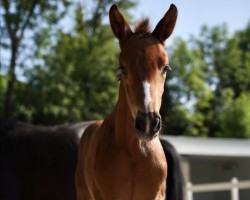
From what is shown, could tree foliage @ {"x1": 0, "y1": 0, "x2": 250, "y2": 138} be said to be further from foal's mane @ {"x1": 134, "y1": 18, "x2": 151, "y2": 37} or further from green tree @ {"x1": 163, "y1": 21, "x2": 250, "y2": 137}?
foal's mane @ {"x1": 134, "y1": 18, "x2": 151, "y2": 37}

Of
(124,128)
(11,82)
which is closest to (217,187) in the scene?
(124,128)

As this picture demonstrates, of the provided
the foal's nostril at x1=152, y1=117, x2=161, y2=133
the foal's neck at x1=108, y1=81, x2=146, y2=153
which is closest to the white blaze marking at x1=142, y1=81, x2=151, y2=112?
the foal's nostril at x1=152, y1=117, x2=161, y2=133

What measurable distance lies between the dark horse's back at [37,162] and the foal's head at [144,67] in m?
3.19

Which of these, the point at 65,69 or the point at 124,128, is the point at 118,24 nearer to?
the point at 124,128

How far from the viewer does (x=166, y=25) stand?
3576 mm

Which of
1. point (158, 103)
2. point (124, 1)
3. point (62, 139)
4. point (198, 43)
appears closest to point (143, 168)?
point (158, 103)

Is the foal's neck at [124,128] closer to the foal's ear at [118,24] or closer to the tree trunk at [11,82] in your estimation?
the foal's ear at [118,24]

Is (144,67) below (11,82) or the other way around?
below

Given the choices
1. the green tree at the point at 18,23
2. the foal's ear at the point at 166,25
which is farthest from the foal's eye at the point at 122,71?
the green tree at the point at 18,23

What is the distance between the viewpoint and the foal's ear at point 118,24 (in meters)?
3.57

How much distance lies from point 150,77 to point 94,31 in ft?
59.8

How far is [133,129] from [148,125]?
→ 65 centimetres

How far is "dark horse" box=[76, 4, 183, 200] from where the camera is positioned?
3196mm

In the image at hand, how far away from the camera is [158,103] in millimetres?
3146
